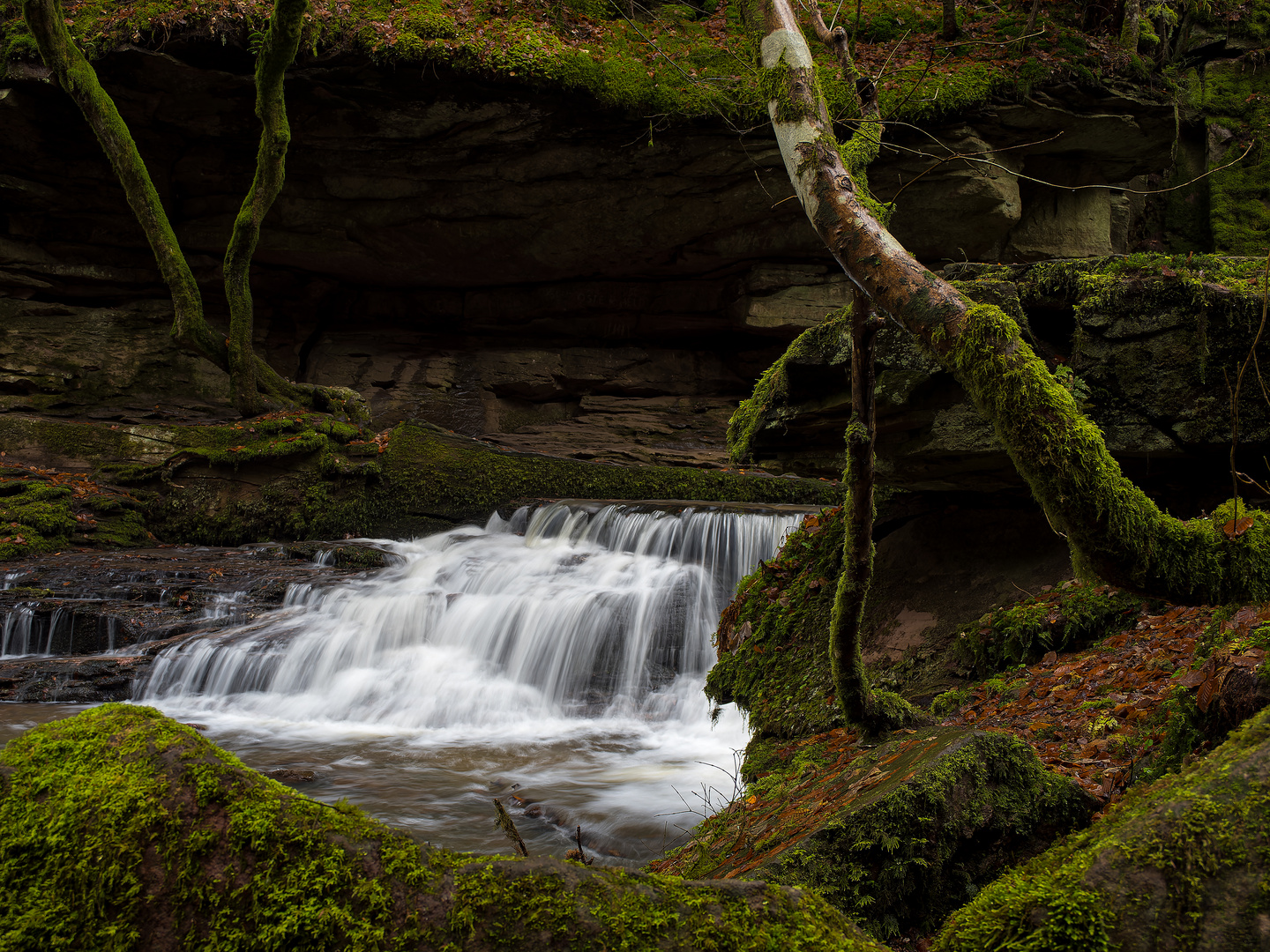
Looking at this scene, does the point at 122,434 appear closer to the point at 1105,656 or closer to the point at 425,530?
the point at 425,530

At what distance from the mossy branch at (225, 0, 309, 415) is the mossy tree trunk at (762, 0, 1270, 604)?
1076cm

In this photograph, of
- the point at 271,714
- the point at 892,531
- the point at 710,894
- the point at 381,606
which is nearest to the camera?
the point at 710,894

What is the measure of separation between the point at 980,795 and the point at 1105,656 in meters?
2.17

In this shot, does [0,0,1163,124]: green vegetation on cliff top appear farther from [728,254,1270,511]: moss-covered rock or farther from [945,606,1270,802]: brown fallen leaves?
[945,606,1270,802]: brown fallen leaves

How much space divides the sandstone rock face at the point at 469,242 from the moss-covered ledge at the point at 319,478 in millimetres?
2469

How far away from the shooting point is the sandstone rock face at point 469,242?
13.0 m

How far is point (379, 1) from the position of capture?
1294 centimetres

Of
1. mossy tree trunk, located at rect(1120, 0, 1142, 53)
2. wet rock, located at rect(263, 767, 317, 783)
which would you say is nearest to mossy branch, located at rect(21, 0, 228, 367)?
wet rock, located at rect(263, 767, 317, 783)

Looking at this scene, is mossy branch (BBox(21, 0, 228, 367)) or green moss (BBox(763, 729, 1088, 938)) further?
mossy branch (BBox(21, 0, 228, 367))

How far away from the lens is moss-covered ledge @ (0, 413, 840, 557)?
11.5 metres

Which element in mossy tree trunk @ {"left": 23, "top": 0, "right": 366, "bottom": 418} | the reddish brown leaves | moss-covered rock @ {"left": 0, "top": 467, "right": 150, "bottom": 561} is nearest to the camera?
the reddish brown leaves

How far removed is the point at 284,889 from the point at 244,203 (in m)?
13.1

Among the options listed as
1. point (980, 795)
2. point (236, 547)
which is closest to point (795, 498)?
point (236, 547)

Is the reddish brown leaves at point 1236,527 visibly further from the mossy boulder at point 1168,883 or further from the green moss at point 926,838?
the mossy boulder at point 1168,883
